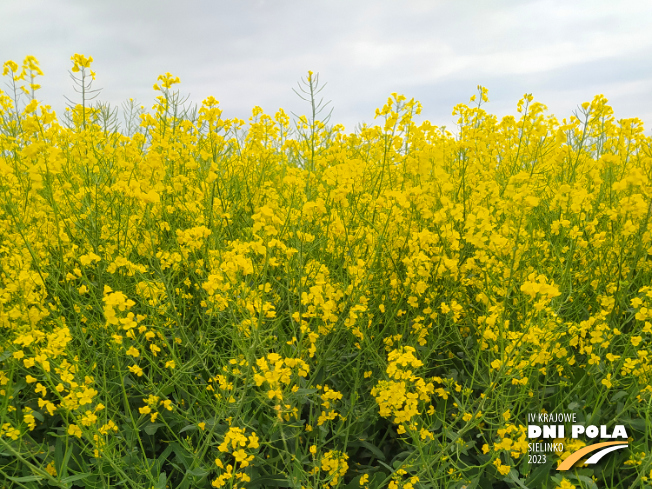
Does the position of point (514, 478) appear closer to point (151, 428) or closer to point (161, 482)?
point (161, 482)

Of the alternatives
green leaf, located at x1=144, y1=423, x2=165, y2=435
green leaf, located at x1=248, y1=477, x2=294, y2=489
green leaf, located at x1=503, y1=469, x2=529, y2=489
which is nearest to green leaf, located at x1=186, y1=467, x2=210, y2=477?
green leaf, located at x1=248, y1=477, x2=294, y2=489

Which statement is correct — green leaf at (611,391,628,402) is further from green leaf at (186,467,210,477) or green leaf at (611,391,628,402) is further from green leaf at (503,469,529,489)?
green leaf at (186,467,210,477)

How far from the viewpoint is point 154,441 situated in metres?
2.44

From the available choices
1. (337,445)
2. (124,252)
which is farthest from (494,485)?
(124,252)

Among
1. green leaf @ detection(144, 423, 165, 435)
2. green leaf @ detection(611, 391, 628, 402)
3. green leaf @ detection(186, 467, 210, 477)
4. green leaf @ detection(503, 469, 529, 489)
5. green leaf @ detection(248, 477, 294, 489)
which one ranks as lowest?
green leaf @ detection(503, 469, 529, 489)

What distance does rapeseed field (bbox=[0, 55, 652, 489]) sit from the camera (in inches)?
74.3

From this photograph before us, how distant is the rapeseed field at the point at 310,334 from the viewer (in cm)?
189

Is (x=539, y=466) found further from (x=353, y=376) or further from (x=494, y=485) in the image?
(x=353, y=376)

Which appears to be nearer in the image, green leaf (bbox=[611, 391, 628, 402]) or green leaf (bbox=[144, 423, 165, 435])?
green leaf (bbox=[144, 423, 165, 435])

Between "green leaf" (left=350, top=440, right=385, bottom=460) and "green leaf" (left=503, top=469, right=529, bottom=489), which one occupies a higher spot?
"green leaf" (left=350, top=440, right=385, bottom=460)

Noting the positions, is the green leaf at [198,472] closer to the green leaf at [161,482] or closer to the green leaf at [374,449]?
the green leaf at [161,482]

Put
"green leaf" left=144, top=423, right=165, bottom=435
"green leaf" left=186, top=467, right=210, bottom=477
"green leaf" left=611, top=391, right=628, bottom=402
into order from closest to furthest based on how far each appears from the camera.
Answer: "green leaf" left=186, top=467, right=210, bottom=477
"green leaf" left=144, top=423, right=165, bottom=435
"green leaf" left=611, top=391, right=628, bottom=402

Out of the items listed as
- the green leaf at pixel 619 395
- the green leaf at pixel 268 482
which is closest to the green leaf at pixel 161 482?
the green leaf at pixel 268 482

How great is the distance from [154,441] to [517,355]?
1.97 m
